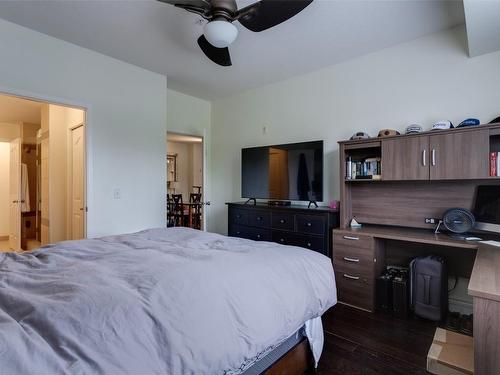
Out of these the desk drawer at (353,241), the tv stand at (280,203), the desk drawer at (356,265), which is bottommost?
the desk drawer at (356,265)

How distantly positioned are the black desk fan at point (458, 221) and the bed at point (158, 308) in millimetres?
1527

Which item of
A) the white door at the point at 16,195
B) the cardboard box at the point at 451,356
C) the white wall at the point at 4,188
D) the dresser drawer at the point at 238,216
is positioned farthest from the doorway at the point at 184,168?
the cardboard box at the point at 451,356

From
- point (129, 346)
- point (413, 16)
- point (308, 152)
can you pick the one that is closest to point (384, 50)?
point (413, 16)

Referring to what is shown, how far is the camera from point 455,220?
2518 millimetres

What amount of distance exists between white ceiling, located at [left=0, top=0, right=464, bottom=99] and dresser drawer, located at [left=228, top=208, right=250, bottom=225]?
1.85 m

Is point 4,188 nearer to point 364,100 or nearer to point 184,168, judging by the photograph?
point 184,168

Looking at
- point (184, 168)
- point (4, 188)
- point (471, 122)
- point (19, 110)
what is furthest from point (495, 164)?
point (4, 188)

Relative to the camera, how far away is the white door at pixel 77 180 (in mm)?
3672

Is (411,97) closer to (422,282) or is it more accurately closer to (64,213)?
(422,282)

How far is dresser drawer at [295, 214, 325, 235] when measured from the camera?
9.88 ft

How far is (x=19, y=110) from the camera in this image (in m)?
4.80

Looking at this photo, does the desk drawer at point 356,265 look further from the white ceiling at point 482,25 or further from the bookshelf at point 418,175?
the white ceiling at point 482,25

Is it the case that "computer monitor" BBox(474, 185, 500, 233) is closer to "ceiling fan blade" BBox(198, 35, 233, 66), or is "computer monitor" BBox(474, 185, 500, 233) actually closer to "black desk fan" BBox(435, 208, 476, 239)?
"black desk fan" BBox(435, 208, 476, 239)

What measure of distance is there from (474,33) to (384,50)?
38.2 inches
